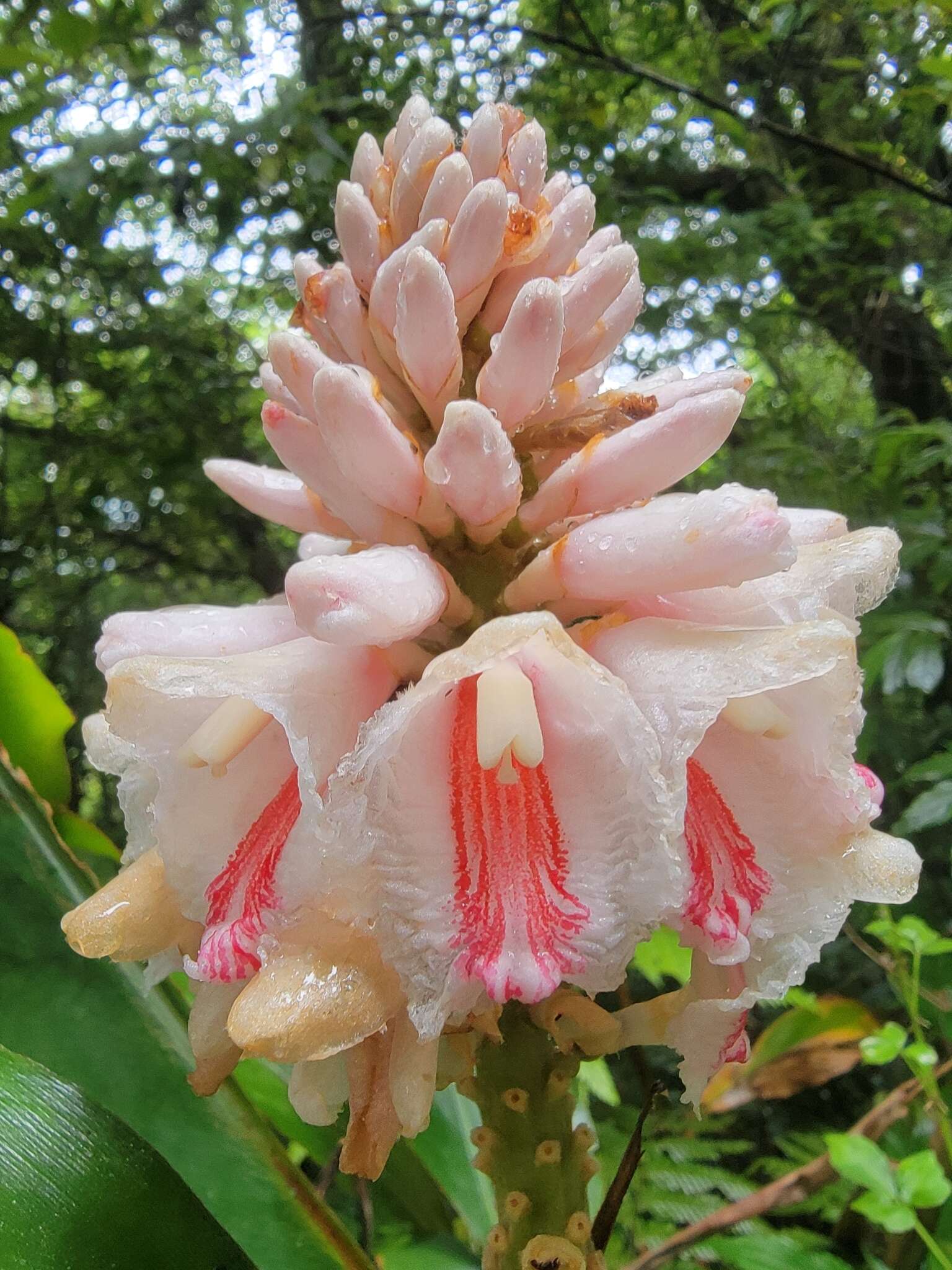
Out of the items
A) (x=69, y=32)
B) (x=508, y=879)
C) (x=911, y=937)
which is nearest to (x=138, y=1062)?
(x=508, y=879)

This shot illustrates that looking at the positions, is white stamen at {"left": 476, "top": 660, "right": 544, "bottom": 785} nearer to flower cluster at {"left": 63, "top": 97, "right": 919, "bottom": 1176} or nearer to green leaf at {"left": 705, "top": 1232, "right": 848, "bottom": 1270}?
flower cluster at {"left": 63, "top": 97, "right": 919, "bottom": 1176}

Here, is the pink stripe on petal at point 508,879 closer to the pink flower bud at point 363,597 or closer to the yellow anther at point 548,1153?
the pink flower bud at point 363,597

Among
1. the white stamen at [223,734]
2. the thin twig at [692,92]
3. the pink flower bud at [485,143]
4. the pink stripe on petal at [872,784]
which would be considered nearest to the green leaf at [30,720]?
the white stamen at [223,734]

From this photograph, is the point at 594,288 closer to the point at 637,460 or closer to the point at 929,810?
the point at 637,460

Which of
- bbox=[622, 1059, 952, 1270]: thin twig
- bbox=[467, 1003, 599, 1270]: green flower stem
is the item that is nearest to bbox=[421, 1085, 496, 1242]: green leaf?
bbox=[622, 1059, 952, 1270]: thin twig

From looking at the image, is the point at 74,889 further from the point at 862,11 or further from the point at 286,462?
the point at 862,11
